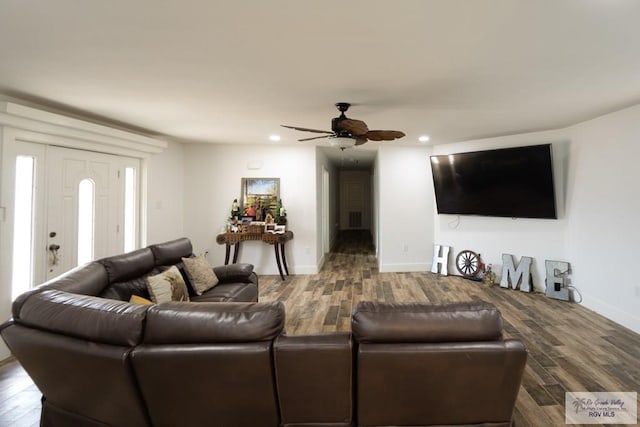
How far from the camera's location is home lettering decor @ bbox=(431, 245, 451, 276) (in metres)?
5.31

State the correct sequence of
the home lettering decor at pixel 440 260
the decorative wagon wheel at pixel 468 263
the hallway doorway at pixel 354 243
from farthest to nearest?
the hallway doorway at pixel 354 243, the home lettering decor at pixel 440 260, the decorative wagon wheel at pixel 468 263

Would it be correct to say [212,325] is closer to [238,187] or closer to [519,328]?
[519,328]

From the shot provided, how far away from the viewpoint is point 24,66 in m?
2.17

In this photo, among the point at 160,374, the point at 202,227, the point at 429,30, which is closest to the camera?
the point at 160,374

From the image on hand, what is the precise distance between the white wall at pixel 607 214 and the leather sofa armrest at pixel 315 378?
377 centimetres

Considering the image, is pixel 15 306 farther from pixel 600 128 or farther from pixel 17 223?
pixel 600 128

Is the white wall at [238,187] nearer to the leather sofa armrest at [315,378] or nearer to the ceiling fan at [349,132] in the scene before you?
the ceiling fan at [349,132]

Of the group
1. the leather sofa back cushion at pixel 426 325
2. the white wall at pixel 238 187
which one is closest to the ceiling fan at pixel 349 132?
the leather sofa back cushion at pixel 426 325

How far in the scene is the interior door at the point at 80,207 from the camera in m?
3.15

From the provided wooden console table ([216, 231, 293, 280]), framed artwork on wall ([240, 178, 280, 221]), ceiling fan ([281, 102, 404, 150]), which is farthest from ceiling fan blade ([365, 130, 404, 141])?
framed artwork on wall ([240, 178, 280, 221])

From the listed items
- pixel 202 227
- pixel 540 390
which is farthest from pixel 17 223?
pixel 540 390

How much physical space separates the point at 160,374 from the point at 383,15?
211cm

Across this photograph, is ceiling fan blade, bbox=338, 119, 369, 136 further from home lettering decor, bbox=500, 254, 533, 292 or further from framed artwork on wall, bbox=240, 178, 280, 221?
home lettering decor, bbox=500, 254, 533, 292

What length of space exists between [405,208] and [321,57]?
4059mm
